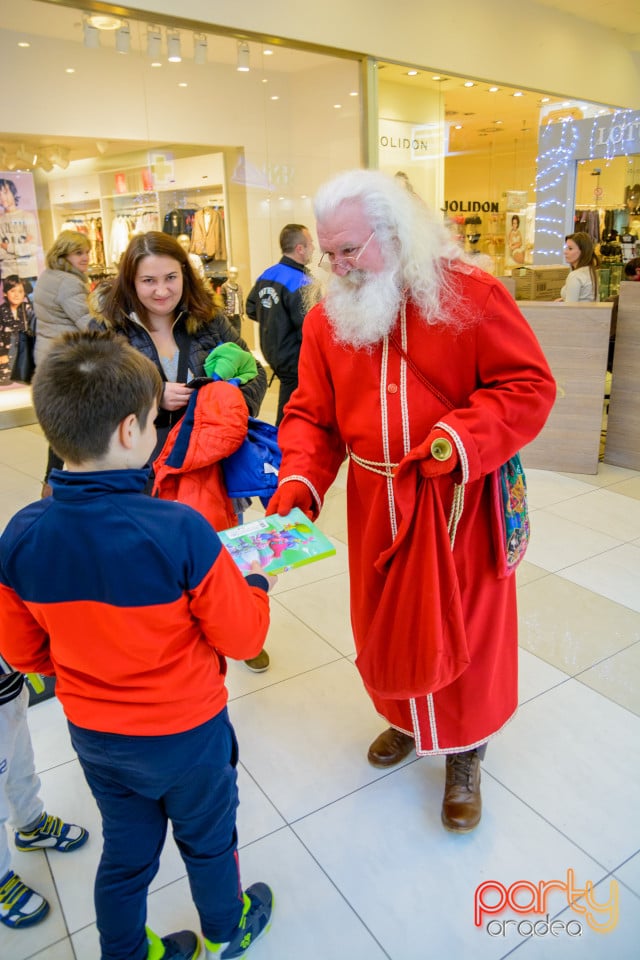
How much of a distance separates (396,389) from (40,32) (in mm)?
5107

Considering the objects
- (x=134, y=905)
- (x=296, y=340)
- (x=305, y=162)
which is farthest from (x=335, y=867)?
(x=305, y=162)

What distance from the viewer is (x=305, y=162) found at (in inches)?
263

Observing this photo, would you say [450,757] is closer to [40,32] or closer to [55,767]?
[55,767]

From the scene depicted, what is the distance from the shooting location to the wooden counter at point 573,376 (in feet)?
14.1

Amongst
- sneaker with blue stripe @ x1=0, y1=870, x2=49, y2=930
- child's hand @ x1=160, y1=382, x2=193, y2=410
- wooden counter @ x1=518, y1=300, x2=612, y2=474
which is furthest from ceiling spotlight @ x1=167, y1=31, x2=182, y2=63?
sneaker with blue stripe @ x1=0, y1=870, x2=49, y2=930

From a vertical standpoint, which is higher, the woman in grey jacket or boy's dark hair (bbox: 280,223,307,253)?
boy's dark hair (bbox: 280,223,307,253)

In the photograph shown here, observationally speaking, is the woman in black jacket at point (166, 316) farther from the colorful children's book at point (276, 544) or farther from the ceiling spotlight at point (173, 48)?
the ceiling spotlight at point (173, 48)

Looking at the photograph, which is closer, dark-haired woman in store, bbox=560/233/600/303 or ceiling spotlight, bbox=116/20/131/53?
ceiling spotlight, bbox=116/20/131/53

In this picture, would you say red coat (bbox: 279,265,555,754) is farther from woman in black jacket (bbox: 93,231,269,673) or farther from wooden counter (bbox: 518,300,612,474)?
Answer: wooden counter (bbox: 518,300,612,474)

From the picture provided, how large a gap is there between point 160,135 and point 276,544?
5.44 m

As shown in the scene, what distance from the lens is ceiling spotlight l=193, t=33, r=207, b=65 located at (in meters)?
5.36

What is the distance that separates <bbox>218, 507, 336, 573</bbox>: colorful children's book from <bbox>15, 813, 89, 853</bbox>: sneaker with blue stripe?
37.6 inches

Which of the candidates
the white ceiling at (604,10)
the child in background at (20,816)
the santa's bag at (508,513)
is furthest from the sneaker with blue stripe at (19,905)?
the white ceiling at (604,10)

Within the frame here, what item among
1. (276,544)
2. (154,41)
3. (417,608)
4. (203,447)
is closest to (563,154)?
(154,41)
